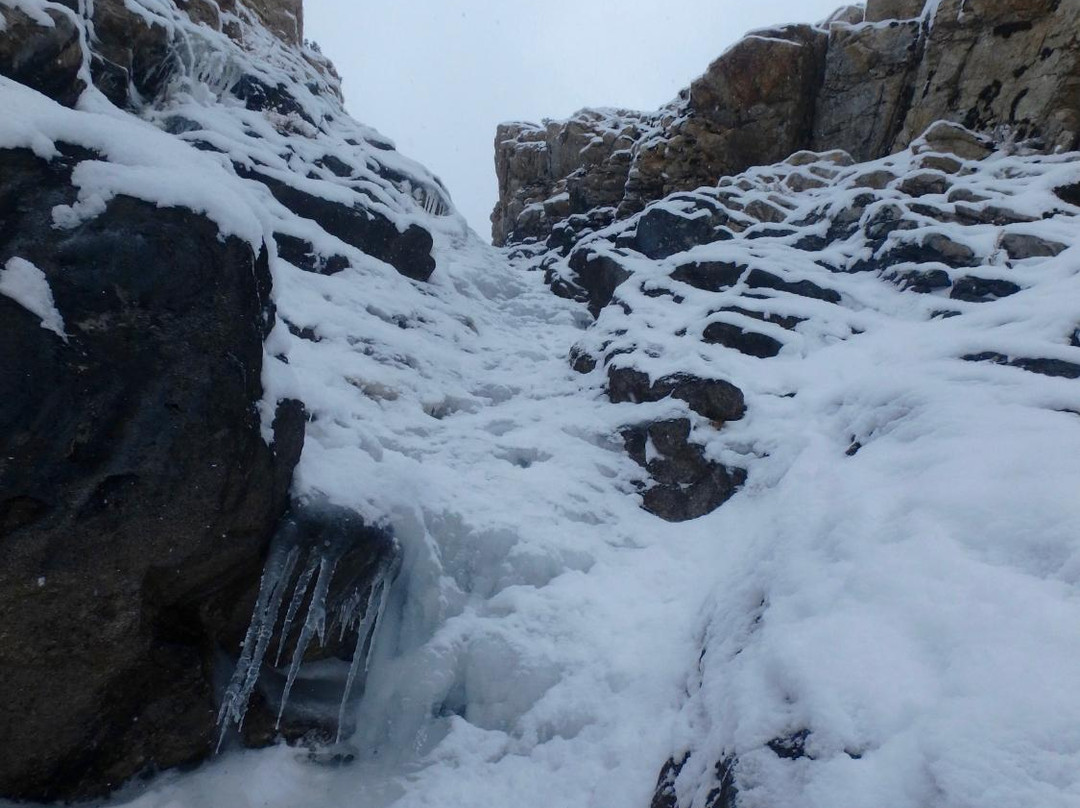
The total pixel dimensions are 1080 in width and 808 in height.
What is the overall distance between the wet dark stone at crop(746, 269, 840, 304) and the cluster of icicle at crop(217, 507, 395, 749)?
7.62 meters

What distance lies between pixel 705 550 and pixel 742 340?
380cm

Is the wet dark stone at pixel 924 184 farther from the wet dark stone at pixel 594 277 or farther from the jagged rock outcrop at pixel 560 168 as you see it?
the jagged rock outcrop at pixel 560 168

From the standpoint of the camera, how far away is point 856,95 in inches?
624

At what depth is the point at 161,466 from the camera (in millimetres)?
3705

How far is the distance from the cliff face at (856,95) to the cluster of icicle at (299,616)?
14.3 meters

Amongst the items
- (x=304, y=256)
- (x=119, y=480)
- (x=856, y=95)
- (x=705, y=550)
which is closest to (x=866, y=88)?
(x=856, y=95)

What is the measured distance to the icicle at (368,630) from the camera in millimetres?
4527

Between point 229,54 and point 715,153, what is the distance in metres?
12.1

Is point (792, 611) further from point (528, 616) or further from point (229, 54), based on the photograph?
point (229, 54)

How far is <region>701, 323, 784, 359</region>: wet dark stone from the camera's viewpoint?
27.6 ft

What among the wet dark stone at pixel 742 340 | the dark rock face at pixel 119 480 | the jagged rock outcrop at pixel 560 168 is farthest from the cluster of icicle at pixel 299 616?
the jagged rock outcrop at pixel 560 168

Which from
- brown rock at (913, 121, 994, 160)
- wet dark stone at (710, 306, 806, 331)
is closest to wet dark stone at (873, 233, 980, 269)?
wet dark stone at (710, 306, 806, 331)

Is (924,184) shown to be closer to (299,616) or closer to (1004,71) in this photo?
(1004,71)

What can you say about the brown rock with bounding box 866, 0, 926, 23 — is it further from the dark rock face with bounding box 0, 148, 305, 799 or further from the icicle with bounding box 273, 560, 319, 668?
the icicle with bounding box 273, 560, 319, 668
